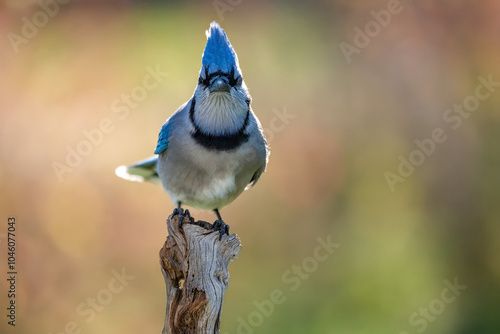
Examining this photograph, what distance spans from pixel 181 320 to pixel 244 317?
1755mm

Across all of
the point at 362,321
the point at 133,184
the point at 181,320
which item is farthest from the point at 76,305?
the point at 362,321

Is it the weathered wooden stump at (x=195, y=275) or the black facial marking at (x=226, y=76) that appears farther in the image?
the black facial marking at (x=226, y=76)

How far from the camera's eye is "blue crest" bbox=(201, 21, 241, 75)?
8.36 ft

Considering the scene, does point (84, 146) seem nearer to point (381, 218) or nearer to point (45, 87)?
point (45, 87)

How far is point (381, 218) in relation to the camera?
4.62 metres

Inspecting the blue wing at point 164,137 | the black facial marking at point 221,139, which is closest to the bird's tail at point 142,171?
the blue wing at point 164,137

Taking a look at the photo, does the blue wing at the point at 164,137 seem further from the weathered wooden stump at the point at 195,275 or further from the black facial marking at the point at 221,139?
the weathered wooden stump at the point at 195,275

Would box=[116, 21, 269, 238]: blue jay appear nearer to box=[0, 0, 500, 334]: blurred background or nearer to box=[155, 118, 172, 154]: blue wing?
box=[155, 118, 172, 154]: blue wing

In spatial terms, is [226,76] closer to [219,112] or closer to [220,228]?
[219,112]

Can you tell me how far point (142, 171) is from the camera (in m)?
3.48

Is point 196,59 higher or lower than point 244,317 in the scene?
higher

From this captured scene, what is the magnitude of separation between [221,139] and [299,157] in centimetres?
181

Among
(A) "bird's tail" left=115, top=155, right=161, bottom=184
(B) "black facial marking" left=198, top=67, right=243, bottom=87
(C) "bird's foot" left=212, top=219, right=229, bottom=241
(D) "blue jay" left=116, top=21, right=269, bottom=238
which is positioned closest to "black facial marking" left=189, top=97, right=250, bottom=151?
(D) "blue jay" left=116, top=21, right=269, bottom=238

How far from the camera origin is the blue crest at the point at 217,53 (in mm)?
2547
